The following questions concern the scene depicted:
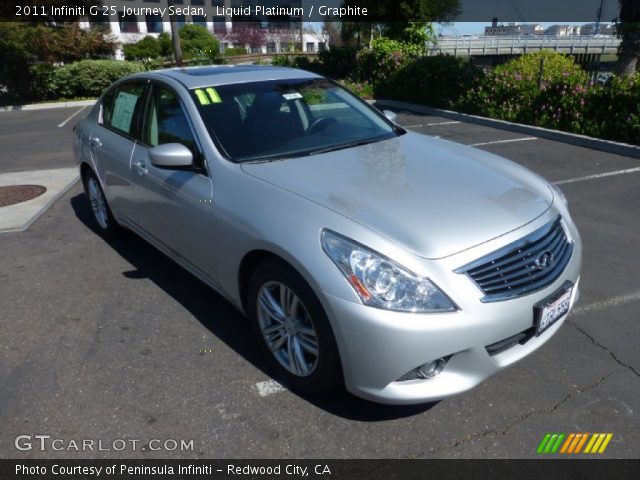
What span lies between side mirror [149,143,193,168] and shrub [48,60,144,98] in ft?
58.8

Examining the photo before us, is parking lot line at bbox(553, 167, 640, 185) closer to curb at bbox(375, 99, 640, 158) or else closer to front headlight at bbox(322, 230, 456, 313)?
curb at bbox(375, 99, 640, 158)

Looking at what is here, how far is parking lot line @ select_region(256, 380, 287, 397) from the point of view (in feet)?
9.44

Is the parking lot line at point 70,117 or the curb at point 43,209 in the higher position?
the curb at point 43,209

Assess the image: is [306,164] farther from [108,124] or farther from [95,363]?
[108,124]

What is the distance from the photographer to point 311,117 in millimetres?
3781

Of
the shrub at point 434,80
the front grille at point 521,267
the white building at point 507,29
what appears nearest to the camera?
the front grille at point 521,267

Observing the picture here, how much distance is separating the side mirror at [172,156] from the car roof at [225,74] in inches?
27.8

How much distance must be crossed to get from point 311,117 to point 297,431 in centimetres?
221

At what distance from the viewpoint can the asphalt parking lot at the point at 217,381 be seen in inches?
99.7

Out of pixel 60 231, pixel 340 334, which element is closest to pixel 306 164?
pixel 340 334

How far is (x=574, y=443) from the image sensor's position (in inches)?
96.7

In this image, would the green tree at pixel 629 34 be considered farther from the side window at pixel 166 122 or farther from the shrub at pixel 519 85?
the side window at pixel 166 122

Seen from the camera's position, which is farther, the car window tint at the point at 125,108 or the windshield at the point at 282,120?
the car window tint at the point at 125,108
